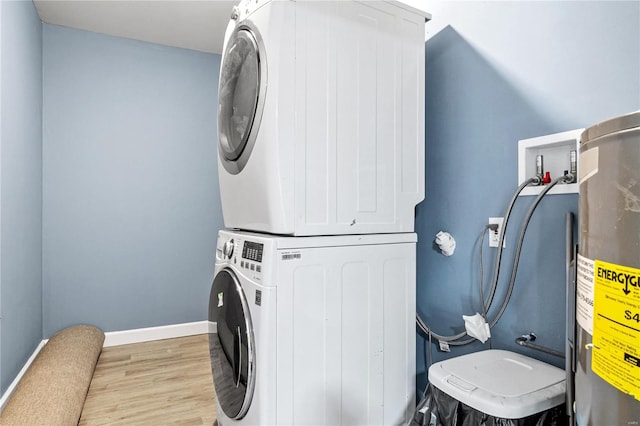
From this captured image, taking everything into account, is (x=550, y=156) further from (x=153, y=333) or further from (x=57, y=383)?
(x=153, y=333)

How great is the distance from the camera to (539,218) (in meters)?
1.26

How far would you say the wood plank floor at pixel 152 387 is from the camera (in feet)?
6.56

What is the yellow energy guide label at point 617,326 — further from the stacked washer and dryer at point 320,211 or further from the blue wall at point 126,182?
the blue wall at point 126,182

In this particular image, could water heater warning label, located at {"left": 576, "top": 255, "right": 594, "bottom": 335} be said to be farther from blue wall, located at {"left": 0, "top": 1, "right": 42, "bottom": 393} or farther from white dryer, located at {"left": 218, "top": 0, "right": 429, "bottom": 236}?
blue wall, located at {"left": 0, "top": 1, "right": 42, "bottom": 393}

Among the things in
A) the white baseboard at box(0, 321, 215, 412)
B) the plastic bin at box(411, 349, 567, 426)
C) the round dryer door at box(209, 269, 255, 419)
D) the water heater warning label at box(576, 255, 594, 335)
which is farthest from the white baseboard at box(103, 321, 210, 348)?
the water heater warning label at box(576, 255, 594, 335)

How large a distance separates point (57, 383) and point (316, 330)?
171 cm

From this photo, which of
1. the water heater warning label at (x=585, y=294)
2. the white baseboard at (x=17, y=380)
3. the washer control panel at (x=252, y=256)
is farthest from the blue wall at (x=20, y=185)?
the water heater warning label at (x=585, y=294)

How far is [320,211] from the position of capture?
1356 millimetres

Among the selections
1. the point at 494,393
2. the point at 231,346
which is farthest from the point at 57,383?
the point at 494,393

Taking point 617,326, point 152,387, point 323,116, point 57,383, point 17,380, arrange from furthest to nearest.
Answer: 1. point 152,387
2. point 17,380
3. point 57,383
4. point 323,116
5. point 617,326

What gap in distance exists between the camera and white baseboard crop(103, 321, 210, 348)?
10.3ft

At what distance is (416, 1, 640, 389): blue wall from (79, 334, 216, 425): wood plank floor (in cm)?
131

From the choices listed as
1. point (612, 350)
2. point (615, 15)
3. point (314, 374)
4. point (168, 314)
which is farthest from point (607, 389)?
point (168, 314)

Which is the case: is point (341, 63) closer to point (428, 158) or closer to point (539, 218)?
point (428, 158)
